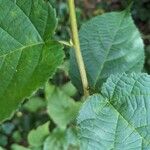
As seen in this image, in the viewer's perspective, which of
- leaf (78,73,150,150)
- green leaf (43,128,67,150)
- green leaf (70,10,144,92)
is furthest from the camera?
green leaf (43,128,67,150)

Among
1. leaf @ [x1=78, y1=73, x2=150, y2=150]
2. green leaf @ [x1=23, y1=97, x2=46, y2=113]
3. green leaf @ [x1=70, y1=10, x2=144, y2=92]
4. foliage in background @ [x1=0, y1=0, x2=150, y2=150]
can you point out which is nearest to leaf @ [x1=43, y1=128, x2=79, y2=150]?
foliage in background @ [x1=0, y1=0, x2=150, y2=150]

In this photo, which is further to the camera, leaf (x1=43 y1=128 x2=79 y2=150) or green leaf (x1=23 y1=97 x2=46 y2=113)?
green leaf (x1=23 y1=97 x2=46 y2=113)

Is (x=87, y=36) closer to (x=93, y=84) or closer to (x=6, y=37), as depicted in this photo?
(x=93, y=84)

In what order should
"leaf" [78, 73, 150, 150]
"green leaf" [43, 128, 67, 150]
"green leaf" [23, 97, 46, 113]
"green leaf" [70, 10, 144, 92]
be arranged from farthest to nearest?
"green leaf" [23, 97, 46, 113] < "green leaf" [43, 128, 67, 150] < "green leaf" [70, 10, 144, 92] < "leaf" [78, 73, 150, 150]

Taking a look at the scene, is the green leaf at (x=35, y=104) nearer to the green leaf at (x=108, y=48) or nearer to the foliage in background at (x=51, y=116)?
the foliage in background at (x=51, y=116)

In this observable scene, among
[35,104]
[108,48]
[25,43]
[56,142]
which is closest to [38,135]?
[56,142]

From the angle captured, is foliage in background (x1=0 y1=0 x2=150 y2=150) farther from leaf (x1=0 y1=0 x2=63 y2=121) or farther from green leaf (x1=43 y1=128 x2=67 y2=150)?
leaf (x1=0 y1=0 x2=63 y2=121)

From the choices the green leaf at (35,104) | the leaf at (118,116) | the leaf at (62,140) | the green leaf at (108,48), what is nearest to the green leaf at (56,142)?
the leaf at (62,140)
